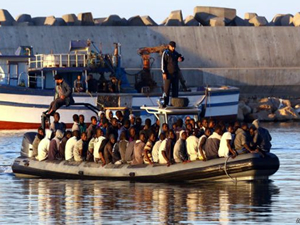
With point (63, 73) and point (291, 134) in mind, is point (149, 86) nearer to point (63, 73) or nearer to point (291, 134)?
point (63, 73)

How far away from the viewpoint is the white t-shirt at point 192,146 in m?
28.0

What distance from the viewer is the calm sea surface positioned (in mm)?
22469

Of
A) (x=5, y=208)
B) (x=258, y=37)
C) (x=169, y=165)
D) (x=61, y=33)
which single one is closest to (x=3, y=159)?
(x=169, y=165)

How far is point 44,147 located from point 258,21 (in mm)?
46647

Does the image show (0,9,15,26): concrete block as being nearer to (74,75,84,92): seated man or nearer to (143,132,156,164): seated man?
(74,75,84,92): seated man

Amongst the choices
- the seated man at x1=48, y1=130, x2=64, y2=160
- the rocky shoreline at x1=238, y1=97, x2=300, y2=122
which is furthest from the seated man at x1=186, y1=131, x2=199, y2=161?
the rocky shoreline at x1=238, y1=97, x2=300, y2=122

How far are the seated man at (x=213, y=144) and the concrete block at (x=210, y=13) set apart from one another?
47.3m

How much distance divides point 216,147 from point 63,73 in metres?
24.1

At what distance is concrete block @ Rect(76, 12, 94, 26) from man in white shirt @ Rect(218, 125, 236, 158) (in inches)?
1771

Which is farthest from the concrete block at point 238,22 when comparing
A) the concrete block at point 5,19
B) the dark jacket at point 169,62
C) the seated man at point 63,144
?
the seated man at point 63,144

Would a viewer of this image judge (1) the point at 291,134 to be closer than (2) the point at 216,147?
No

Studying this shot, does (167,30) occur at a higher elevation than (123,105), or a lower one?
higher

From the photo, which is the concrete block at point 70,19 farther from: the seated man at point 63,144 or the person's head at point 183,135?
the person's head at point 183,135

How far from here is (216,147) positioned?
1096 inches
